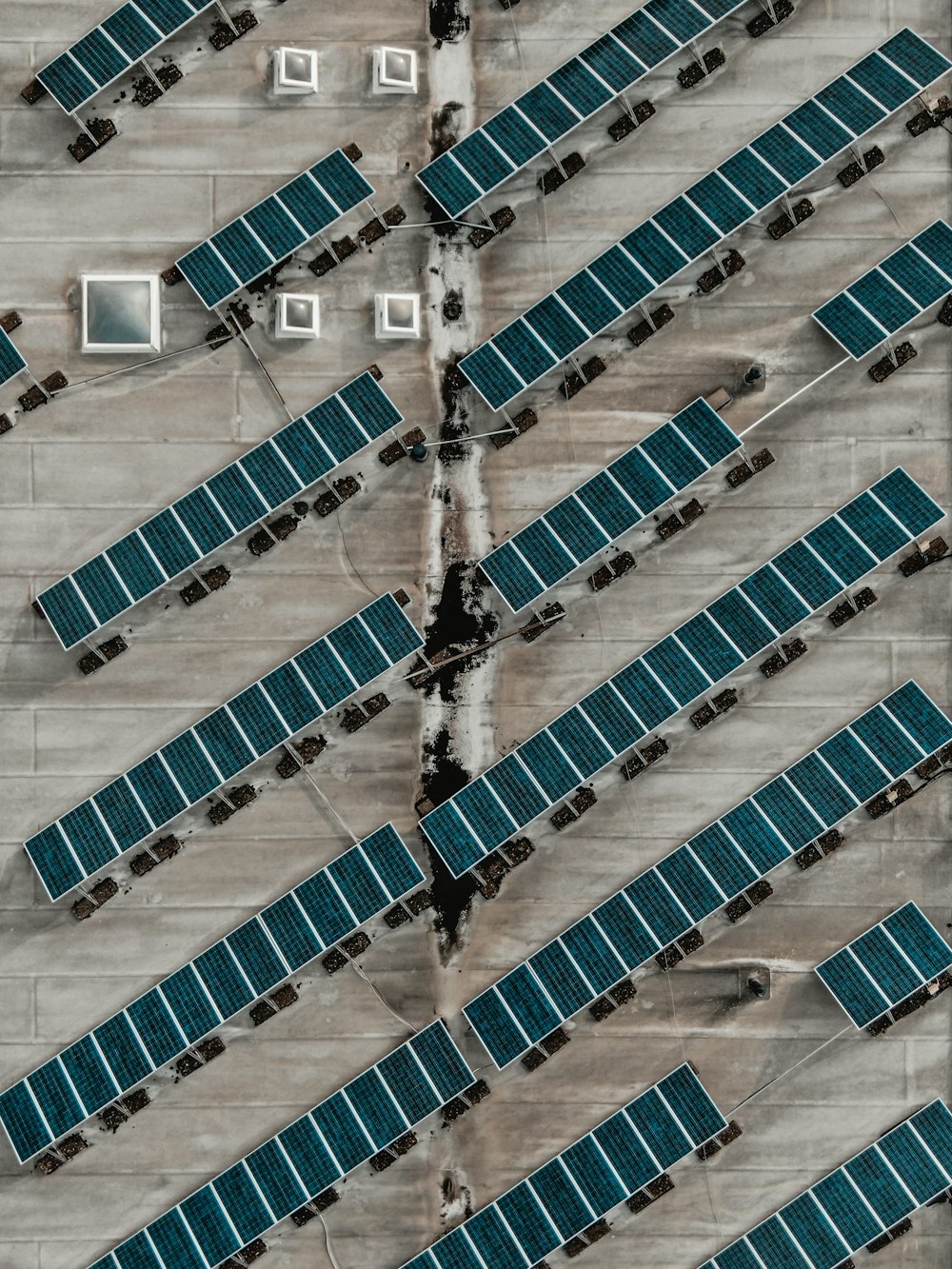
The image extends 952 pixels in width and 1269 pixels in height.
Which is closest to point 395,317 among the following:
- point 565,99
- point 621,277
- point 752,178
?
point 621,277

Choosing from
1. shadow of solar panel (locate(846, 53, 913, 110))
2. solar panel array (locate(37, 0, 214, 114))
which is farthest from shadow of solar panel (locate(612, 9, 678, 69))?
solar panel array (locate(37, 0, 214, 114))

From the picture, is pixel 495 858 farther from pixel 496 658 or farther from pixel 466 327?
pixel 466 327

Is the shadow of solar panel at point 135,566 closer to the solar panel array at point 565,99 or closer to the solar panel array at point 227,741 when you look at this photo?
the solar panel array at point 227,741

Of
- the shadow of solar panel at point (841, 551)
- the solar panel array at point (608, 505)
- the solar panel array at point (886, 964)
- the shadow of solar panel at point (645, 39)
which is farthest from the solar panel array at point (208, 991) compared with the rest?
the shadow of solar panel at point (645, 39)

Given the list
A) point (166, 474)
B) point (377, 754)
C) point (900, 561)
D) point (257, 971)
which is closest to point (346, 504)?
point (166, 474)

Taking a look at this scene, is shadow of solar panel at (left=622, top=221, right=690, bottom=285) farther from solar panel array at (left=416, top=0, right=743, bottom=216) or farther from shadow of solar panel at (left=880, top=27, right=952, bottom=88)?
shadow of solar panel at (left=880, top=27, right=952, bottom=88)

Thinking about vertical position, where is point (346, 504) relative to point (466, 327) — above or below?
below

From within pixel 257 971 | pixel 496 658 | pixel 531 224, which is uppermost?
pixel 531 224
